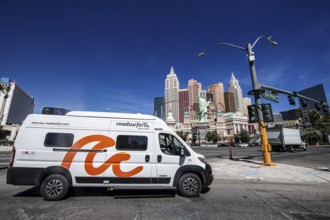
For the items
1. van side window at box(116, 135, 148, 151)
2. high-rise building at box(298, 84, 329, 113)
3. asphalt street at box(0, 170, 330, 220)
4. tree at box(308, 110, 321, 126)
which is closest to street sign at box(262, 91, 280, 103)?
asphalt street at box(0, 170, 330, 220)

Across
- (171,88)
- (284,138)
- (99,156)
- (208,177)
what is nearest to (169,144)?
(208,177)

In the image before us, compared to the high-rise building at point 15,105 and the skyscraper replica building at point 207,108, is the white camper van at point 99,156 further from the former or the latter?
the high-rise building at point 15,105

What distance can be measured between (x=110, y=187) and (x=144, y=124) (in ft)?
7.57

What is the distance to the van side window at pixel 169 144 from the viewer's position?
5910 mm

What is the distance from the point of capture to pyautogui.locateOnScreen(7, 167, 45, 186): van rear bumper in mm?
5199

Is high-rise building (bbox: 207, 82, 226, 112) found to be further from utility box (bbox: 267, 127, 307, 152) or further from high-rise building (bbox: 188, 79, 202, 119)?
utility box (bbox: 267, 127, 307, 152)

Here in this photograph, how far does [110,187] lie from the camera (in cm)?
559

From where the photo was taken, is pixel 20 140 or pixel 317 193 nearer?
pixel 20 140

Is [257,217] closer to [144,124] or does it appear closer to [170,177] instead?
[170,177]

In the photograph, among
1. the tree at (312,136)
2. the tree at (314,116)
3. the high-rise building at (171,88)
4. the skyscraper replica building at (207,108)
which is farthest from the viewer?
the high-rise building at (171,88)

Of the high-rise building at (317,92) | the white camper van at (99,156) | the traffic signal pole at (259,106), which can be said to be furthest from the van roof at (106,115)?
the high-rise building at (317,92)

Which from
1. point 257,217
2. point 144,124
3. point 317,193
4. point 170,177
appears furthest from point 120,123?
point 317,193

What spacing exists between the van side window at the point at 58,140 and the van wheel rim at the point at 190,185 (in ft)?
13.1

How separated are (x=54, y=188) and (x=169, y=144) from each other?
12.6ft
